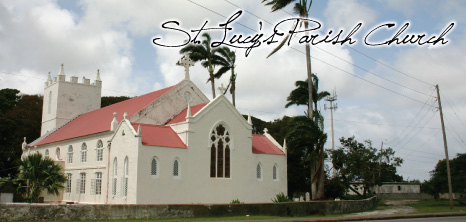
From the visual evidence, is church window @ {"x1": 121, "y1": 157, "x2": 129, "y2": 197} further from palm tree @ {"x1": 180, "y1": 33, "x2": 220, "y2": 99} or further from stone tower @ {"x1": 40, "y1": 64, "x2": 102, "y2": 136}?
stone tower @ {"x1": 40, "y1": 64, "x2": 102, "y2": 136}

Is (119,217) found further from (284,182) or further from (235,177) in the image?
(284,182)

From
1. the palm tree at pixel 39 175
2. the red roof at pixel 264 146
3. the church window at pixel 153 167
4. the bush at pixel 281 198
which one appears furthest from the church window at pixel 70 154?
the bush at pixel 281 198

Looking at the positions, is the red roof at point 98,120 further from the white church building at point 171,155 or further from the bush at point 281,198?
the bush at point 281,198

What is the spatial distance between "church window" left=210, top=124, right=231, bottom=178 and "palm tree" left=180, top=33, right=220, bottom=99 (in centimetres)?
1272

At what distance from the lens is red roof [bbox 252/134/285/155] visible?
116ft

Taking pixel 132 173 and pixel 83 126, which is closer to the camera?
pixel 132 173

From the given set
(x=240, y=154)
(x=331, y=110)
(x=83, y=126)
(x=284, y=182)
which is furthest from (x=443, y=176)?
(x=83, y=126)

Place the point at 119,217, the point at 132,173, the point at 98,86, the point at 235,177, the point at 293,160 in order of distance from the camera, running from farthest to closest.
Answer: the point at 98,86
the point at 293,160
the point at 235,177
the point at 132,173
the point at 119,217

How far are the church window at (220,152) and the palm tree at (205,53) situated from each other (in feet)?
41.7

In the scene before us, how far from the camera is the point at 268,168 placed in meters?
34.8

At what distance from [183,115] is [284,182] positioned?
9969 millimetres

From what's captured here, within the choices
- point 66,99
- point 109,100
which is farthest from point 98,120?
point 109,100

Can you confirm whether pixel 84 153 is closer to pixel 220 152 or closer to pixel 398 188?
pixel 220 152

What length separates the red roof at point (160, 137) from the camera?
95.7 ft
